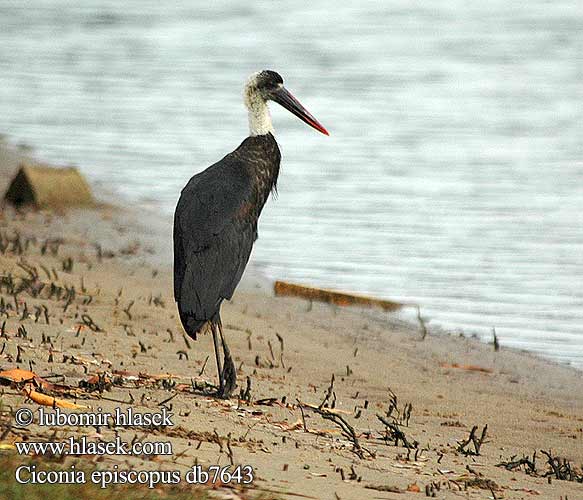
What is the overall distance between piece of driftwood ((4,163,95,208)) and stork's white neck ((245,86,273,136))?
526 cm

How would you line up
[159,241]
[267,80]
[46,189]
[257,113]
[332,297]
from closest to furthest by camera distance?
[257,113], [267,80], [332,297], [159,241], [46,189]

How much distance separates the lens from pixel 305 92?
69.4 feet

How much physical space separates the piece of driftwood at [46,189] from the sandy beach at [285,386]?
3.78 ft

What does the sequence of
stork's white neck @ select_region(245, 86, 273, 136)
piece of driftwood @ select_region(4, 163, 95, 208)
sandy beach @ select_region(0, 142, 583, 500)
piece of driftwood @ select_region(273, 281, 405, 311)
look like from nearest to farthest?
sandy beach @ select_region(0, 142, 583, 500) < stork's white neck @ select_region(245, 86, 273, 136) < piece of driftwood @ select_region(273, 281, 405, 311) < piece of driftwood @ select_region(4, 163, 95, 208)

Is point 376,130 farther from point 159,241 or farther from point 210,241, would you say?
point 210,241

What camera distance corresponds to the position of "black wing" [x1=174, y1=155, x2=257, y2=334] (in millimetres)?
7168

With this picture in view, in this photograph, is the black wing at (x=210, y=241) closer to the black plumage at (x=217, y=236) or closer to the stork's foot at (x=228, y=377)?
the black plumage at (x=217, y=236)

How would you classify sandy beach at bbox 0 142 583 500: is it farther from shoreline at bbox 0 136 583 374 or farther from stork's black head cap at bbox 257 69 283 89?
stork's black head cap at bbox 257 69 283 89

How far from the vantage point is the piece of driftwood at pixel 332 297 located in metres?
10.8

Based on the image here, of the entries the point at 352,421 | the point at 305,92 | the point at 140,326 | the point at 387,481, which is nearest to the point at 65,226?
the point at 140,326

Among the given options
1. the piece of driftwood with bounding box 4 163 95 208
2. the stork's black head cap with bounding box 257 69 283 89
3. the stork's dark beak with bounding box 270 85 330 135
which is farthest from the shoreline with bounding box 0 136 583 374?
the stork's black head cap with bounding box 257 69 283 89

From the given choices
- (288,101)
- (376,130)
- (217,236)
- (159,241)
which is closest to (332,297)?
(159,241)

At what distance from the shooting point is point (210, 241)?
7.35 meters

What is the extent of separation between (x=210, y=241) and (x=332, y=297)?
3.60 m
